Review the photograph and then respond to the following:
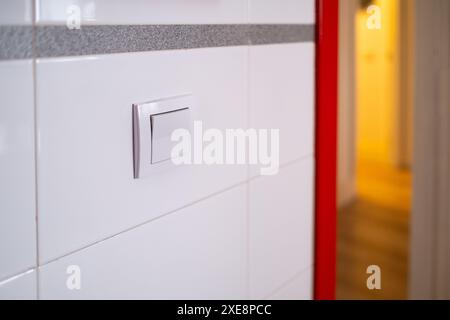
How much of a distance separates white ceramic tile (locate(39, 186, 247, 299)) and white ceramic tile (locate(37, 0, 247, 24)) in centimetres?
25

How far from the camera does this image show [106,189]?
2.24 feet

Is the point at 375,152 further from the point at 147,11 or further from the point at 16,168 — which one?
the point at 16,168

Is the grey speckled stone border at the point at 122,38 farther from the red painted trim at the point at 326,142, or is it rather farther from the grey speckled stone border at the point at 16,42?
the red painted trim at the point at 326,142

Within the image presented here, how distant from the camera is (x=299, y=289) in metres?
1.11

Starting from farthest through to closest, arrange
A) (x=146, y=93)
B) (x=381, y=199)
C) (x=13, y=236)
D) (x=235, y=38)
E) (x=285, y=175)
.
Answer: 1. (x=381, y=199)
2. (x=285, y=175)
3. (x=235, y=38)
4. (x=146, y=93)
5. (x=13, y=236)

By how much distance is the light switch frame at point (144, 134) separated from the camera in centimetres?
70

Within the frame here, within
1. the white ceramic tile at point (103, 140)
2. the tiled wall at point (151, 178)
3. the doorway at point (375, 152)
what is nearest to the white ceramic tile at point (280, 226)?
the tiled wall at point (151, 178)

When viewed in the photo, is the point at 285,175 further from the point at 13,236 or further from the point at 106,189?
the point at 13,236

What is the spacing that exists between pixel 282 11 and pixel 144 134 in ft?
1.23

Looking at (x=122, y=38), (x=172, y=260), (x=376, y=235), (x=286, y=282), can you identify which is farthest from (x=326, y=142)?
(x=376, y=235)

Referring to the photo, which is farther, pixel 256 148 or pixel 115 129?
pixel 256 148

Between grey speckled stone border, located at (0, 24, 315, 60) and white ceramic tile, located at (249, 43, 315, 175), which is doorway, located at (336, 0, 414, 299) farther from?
grey speckled stone border, located at (0, 24, 315, 60)
